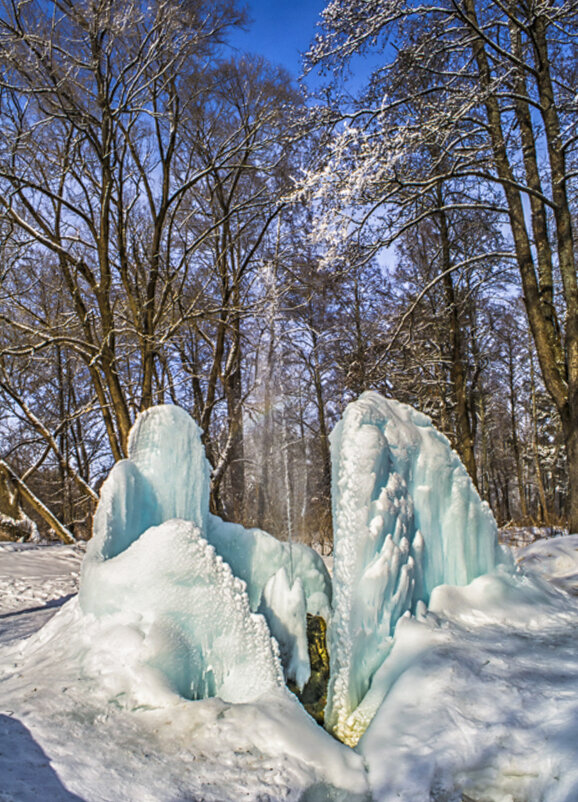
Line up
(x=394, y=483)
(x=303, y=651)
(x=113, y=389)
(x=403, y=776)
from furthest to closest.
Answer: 1. (x=113, y=389)
2. (x=303, y=651)
3. (x=394, y=483)
4. (x=403, y=776)

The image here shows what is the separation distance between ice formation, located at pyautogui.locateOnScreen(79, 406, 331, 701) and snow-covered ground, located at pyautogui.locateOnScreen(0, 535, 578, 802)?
1.19 feet

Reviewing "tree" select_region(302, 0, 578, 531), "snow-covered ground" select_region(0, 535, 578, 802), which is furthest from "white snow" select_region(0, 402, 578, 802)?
"tree" select_region(302, 0, 578, 531)

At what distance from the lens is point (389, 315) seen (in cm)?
1473

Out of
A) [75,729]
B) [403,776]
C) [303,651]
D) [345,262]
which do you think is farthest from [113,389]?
[403,776]

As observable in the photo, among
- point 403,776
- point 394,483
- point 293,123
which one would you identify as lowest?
point 403,776

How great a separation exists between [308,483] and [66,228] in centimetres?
1007

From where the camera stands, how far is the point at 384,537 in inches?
154

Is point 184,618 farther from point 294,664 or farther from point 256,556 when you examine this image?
point 256,556

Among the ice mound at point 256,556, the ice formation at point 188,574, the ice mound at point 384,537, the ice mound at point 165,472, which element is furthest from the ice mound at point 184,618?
the ice mound at point 256,556

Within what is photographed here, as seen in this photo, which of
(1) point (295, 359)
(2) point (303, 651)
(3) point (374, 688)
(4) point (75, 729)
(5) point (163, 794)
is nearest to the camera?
(5) point (163, 794)

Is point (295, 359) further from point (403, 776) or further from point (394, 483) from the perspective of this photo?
point (403, 776)

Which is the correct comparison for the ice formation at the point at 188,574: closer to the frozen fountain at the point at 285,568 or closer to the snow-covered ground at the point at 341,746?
the frozen fountain at the point at 285,568

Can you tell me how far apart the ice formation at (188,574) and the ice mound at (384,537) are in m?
0.55

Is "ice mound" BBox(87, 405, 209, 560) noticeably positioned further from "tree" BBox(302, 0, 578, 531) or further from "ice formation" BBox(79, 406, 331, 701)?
"tree" BBox(302, 0, 578, 531)
